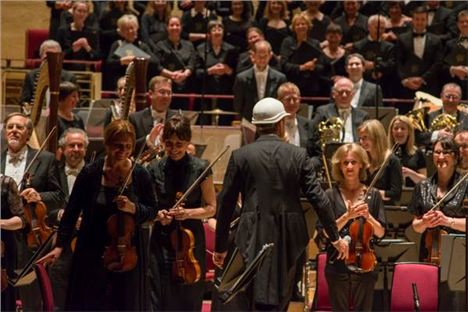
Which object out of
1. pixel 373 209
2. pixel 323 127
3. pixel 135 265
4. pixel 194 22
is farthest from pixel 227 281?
pixel 194 22

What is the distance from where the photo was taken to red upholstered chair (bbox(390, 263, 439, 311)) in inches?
259

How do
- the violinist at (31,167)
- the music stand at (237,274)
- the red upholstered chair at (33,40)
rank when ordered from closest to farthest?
1. the music stand at (237,274)
2. the violinist at (31,167)
3. the red upholstered chair at (33,40)

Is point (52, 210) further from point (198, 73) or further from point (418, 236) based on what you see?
point (198, 73)

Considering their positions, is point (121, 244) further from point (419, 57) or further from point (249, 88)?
point (419, 57)

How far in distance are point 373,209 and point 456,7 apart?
18.1ft

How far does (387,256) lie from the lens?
22.1 feet

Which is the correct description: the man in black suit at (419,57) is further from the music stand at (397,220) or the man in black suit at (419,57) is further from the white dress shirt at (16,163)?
the white dress shirt at (16,163)

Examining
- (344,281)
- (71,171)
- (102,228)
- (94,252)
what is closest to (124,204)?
(102,228)

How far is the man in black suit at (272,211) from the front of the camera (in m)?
5.66

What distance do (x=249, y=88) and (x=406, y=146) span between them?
158cm

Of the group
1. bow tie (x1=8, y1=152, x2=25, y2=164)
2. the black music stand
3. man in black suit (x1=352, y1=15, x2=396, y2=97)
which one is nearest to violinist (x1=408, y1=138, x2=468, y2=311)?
the black music stand

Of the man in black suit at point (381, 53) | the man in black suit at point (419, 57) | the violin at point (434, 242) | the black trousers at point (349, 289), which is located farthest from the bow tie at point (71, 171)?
the man in black suit at point (419, 57)

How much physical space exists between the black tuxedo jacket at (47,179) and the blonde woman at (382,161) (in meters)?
2.10

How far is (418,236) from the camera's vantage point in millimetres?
7227
